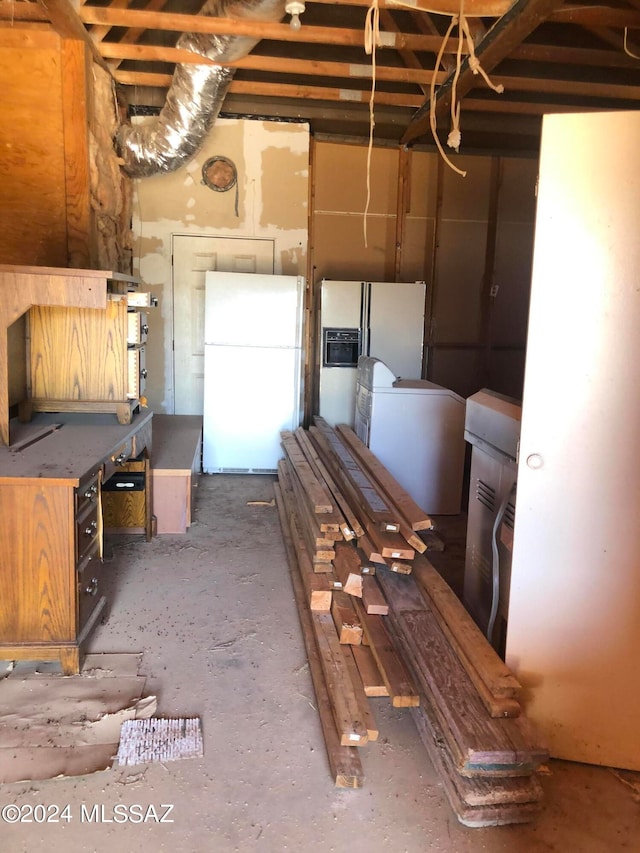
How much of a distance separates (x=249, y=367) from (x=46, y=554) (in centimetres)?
313

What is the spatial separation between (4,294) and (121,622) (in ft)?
5.10

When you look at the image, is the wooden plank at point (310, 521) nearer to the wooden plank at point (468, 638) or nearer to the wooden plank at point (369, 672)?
the wooden plank at point (468, 638)

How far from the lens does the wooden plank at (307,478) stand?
3.18 m

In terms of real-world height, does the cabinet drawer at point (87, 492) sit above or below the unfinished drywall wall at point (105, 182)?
below

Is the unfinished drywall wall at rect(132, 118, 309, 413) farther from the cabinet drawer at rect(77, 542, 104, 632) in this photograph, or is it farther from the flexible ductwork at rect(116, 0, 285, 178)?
the cabinet drawer at rect(77, 542, 104, 632)

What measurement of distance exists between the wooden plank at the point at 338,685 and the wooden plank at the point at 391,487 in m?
0.60

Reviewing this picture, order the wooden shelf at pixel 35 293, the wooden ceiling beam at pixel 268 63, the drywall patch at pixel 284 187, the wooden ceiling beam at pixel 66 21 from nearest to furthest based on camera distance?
the wooden shelf at pixel 35 293
the wooden ceiling beam at pixel 66 21
the wooden ceiling beam at pixel 268 63
the drywall patch at pixel 284 187

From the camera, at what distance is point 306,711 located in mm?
2336

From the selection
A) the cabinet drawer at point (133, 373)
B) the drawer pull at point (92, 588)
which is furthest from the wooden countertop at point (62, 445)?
the drawer pull at point (92, 588)

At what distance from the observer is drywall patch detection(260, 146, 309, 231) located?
572 centimetres

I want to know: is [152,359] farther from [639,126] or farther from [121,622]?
[639,126]

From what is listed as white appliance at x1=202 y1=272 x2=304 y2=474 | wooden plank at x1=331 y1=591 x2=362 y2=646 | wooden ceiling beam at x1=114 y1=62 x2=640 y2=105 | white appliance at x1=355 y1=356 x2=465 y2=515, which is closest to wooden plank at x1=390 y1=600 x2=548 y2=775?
wooden plank at x1=331 y1=591 x2=362 y2=646

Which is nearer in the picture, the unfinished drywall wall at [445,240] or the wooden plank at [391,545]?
the wooden plank at [391,545]

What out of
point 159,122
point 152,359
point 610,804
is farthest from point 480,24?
point 610,804
